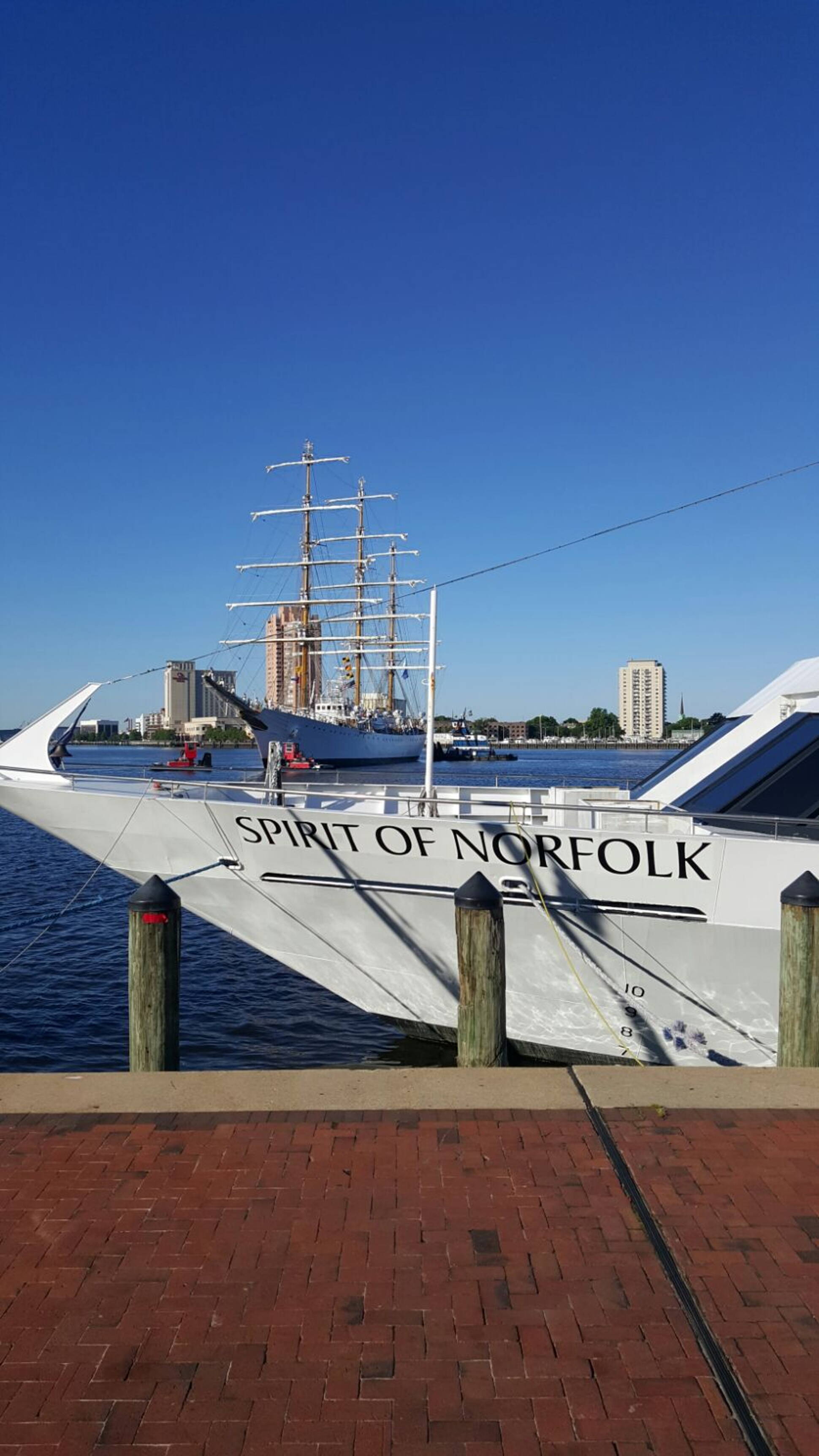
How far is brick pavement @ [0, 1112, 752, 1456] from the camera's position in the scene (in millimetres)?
2900

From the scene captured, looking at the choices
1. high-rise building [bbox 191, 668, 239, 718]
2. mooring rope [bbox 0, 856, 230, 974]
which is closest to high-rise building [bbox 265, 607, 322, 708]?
high-rise building [bbox 191, 668, 239, 718]

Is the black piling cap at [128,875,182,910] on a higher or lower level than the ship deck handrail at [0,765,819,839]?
lower

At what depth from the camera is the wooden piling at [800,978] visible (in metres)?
6.19

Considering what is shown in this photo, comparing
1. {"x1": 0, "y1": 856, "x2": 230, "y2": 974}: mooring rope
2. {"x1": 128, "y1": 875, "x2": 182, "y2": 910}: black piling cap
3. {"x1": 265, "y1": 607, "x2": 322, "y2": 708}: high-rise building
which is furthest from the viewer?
{"x1": 265, "y1": 607, "x2": 322, "y2": 708}: high-rise building

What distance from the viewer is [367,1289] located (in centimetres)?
353

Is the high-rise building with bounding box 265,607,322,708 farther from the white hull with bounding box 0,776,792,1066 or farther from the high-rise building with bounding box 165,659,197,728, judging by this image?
the white hull with bounding box 0,776,792,1066

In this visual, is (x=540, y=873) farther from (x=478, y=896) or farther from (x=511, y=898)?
(x=478, y=896)

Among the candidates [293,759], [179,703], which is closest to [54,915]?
[293,759]

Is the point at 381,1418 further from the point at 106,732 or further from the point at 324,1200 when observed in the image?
the point at 106,732

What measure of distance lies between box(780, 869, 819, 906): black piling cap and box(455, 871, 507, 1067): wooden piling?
1800 mm

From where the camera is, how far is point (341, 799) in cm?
1083

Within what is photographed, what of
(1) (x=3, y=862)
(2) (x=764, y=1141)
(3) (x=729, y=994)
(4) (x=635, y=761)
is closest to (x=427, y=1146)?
(2) (x=764, y=1141)

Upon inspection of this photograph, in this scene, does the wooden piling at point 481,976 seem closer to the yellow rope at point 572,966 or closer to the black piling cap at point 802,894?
the black piling cap at point 802,894

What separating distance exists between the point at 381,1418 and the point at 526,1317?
661 millimetres
